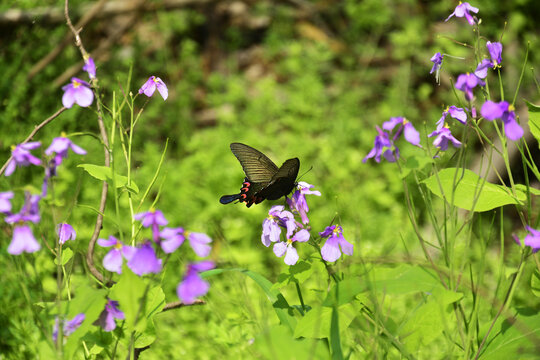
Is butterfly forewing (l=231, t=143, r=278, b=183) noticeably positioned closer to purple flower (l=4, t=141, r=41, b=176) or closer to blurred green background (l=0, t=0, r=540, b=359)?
purple flower (l=4, t=141, r=41, b=176)

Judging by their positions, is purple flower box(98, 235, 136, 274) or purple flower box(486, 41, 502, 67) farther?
purple flower box(486, 41, 502, 67)

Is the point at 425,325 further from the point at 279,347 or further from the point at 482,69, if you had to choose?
the point at 482,69

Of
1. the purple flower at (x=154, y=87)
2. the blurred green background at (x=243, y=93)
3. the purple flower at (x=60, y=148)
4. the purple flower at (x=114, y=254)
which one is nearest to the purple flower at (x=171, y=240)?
the purple flower at (x=114, y=254)

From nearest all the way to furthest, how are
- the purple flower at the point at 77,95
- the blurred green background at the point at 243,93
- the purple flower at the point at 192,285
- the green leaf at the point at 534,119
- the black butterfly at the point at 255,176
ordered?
the purple flower at the point at 192,285 < the purple flower at the point at 77,95 < the green leaf at the point at 534,119 < the black butterfly at the point at 255,176 < the blurred green background at the point at 243,93

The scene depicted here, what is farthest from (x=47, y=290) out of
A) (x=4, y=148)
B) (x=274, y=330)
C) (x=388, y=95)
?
(x=388, y=95)

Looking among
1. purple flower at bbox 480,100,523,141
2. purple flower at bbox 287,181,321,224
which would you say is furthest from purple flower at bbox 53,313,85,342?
purple flower at bbox 480,100,523,141

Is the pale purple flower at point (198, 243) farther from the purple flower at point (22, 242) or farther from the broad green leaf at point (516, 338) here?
the broad green leaf at point (516, 338)
